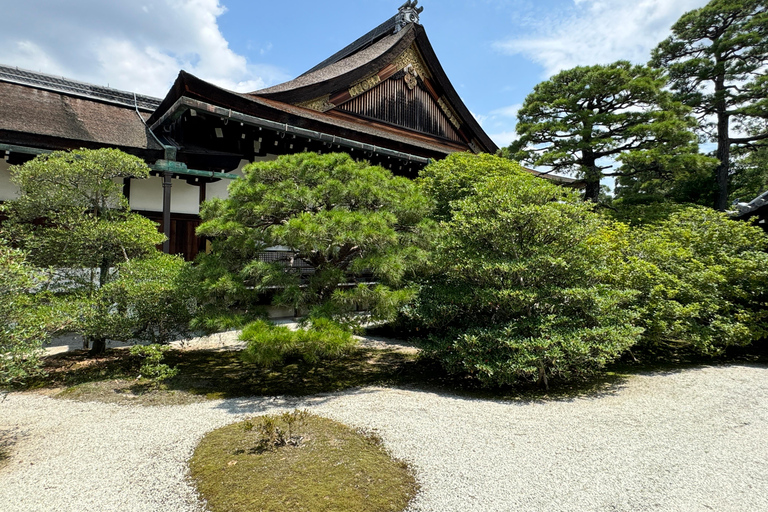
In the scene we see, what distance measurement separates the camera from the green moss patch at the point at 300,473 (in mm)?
2510

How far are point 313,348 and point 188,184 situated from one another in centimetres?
567

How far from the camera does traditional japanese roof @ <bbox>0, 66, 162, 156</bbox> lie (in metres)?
6.21

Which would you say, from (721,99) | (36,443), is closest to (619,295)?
(36,443)

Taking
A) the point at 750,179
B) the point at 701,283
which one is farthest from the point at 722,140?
the point at 701,283

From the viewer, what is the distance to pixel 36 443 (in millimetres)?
3373

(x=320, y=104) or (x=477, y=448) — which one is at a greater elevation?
(x=320, y=104)

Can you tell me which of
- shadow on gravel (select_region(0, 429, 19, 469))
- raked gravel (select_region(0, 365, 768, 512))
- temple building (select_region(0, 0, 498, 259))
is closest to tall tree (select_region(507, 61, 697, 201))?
temple building (select_region(0, 0, 498, 259))

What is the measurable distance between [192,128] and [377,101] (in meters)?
5.57

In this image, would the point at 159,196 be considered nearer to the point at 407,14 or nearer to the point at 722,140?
the point at 407,14

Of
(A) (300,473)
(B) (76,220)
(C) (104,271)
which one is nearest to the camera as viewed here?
(A) (300,473)

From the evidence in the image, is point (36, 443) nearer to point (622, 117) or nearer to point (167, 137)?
point (167, 137)

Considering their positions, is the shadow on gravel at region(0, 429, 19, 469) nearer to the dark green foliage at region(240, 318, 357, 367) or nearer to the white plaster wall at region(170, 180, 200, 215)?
the dark green foliage at region(240, 318, 357, 367)

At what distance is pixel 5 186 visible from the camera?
21.2 ft

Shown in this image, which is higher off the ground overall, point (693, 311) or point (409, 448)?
point (693, 311)
